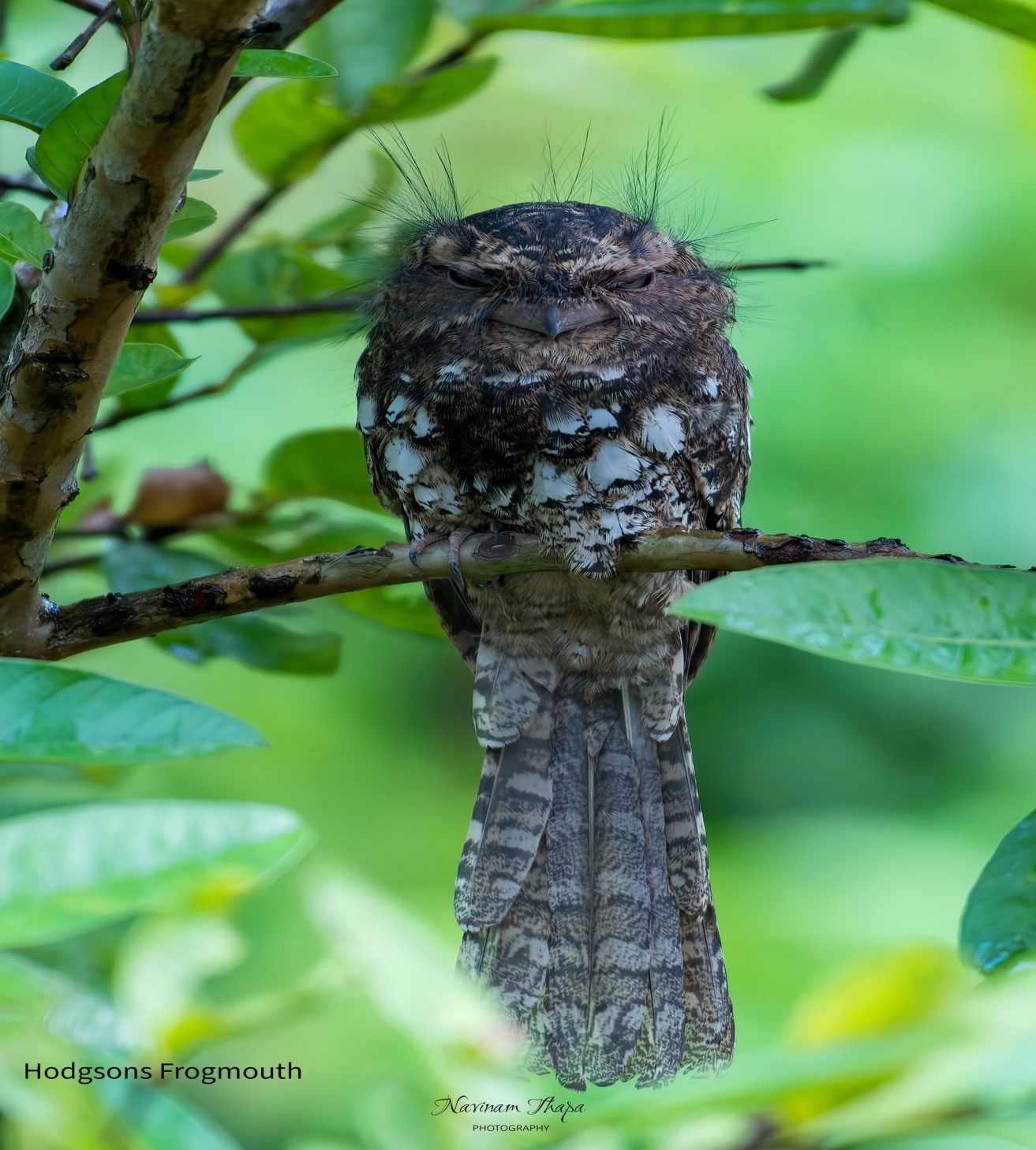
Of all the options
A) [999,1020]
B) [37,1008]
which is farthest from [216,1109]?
[999,1020]

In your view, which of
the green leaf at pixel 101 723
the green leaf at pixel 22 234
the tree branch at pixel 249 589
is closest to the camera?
the green leaf at pixel 101 723

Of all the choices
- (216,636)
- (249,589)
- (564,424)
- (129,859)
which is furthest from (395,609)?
(129,859)

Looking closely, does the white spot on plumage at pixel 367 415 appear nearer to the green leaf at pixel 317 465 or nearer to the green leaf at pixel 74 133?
the green leaf at pixel 317 465

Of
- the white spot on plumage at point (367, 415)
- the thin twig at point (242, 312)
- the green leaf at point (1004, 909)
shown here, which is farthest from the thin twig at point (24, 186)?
the green leaf at point (1004, 909)

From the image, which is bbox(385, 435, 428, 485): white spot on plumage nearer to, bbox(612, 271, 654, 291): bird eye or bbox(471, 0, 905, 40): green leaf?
bbox(612, 271, 654, 291): bird eye

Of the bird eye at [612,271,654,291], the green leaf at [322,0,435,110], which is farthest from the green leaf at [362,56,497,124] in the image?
the bird eye at [612,271,654,291]
